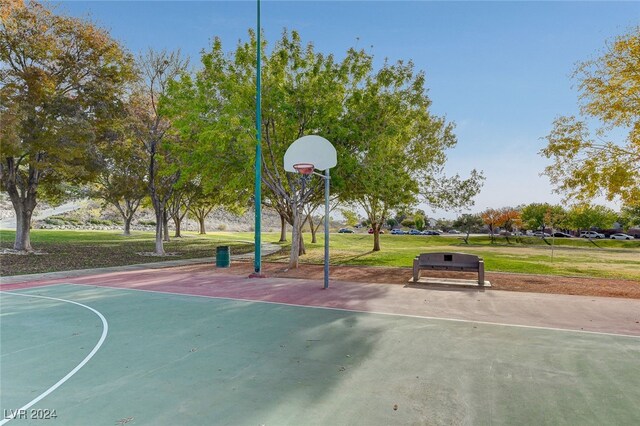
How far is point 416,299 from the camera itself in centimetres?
1099

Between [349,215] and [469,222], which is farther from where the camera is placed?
[469,222]

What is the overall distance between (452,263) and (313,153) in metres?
6.55

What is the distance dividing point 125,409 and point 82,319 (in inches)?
205

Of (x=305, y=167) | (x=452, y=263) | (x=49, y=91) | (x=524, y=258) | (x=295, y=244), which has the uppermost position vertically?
(x=49, y=91)

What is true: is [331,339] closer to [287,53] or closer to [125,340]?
[125,340]

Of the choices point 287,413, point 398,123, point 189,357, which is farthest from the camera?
point 398,123

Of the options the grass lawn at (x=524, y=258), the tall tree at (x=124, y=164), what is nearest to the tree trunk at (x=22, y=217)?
the tall tree at (x=124, y=164)

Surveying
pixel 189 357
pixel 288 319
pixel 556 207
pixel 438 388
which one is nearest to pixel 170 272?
pixel 288 319

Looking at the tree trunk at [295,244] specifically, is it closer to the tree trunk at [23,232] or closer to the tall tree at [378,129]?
the tall tree at [378,129]

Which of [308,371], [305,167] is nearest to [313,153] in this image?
[305,167]

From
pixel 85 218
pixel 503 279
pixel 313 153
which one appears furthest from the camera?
pixel 85 218

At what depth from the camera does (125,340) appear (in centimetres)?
714

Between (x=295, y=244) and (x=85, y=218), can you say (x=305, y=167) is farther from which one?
(x=85, y=218)

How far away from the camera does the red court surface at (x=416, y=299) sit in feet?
28.6
